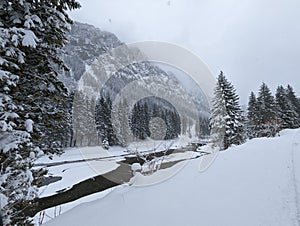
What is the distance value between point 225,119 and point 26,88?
57.8ft

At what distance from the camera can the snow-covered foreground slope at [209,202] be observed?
3941 millimetres

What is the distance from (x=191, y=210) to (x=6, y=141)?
4.19 metres

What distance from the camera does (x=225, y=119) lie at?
1864 centimetres

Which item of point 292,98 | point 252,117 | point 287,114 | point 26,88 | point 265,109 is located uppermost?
point 292,98

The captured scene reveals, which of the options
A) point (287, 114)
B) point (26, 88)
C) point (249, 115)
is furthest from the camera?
point (249, 115)

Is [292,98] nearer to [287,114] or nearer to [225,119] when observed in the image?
[287,114]

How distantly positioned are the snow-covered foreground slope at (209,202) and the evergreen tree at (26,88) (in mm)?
1256

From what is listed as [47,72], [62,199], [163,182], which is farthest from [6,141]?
[62,199]

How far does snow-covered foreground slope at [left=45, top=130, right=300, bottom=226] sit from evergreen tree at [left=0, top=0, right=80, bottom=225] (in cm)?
126

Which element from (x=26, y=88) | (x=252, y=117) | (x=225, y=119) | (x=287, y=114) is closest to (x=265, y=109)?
(x=252, y=117)

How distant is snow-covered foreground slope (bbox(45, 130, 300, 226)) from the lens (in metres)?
3.94

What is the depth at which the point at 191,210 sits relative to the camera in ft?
14.6

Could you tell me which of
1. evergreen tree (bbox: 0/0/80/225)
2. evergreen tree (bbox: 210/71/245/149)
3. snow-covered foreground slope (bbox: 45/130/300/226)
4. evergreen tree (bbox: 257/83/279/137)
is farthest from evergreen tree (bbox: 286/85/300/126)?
evergreen tree (bbox: 0/0/80/225)

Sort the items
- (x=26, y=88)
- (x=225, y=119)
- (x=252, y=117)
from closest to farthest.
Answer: (x=26, y=88) → (x=225, y=119) → (x=252, y=117)
